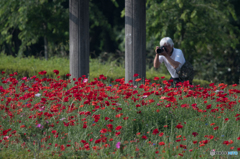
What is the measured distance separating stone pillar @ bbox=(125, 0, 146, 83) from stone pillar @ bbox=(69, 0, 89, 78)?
2.89 ft

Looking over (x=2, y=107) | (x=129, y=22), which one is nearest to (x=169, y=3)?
(x=129, y=22)

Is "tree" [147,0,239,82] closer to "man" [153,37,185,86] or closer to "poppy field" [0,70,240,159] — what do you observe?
"man" [153,37,185,86]

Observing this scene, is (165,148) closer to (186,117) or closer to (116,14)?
(186,117)

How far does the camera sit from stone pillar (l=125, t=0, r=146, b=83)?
604 cm

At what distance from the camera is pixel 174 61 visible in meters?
4.84

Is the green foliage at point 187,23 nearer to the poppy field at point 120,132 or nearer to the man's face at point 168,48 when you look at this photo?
the man's face at point 168,48

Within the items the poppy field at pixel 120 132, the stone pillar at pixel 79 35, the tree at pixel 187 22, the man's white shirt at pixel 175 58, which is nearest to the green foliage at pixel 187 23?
the tree at pixel 187 22

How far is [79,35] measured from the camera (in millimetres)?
6148

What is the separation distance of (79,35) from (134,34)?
1153 millimetres

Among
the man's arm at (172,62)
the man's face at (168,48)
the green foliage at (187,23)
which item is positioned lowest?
the man's arm at (172,62)

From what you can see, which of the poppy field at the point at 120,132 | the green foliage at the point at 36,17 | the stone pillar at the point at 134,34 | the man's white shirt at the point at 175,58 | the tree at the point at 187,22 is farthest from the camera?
the green foliage at the point at 36,17

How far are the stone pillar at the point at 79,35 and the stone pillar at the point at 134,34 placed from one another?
880mm

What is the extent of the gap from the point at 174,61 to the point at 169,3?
672 cm

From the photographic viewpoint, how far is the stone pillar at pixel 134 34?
604 centimetres
